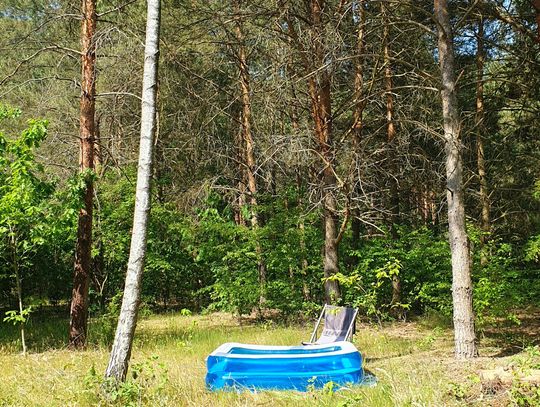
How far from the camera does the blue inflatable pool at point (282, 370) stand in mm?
5453

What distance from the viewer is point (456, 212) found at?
260 inches

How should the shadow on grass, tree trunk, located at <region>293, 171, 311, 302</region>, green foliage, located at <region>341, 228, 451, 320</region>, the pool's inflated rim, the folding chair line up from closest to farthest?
the pool's inflated rim < the folding chair < the shadow on grass < green foliage, located at <region>341, 228, 451, 320</region> < tree trunk, located at <region>293, 171, 311, 302</region>

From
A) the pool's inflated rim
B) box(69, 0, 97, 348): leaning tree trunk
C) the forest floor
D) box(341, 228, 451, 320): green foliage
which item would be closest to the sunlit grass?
the forest floor

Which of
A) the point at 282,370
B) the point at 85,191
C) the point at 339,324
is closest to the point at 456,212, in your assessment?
the point at 339,324

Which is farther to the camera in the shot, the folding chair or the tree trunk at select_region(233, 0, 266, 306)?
the tree trunk at select_region(233, 0, 266, 306)

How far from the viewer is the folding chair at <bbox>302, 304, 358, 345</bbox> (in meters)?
6.79

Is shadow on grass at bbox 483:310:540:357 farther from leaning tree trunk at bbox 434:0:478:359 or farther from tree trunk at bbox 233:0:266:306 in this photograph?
tree trunk at bbox 233:0:266:306

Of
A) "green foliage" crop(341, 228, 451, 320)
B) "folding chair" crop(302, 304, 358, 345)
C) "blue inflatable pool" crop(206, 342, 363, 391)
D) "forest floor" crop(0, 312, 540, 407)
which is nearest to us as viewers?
"forest floor" crop(0, 312, 540, 407)

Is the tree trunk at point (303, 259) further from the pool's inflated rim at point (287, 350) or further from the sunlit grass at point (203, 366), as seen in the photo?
the pool's inflated rim at point (287, 350)

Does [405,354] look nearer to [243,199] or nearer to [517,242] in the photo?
[243,199]

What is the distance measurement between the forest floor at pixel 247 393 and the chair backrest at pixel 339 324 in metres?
0.56

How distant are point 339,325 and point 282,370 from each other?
1658mm

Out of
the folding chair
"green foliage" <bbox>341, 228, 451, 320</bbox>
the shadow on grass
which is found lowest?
the shadow on grass

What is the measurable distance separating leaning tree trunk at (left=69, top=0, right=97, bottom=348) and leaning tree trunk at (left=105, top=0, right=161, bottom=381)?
3.69 metres
